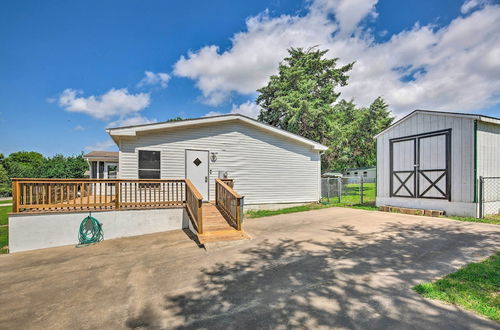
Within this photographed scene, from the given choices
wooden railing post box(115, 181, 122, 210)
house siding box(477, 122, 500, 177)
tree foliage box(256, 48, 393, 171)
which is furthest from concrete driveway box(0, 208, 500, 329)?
tree foliage box(256, 48, 393, 171)

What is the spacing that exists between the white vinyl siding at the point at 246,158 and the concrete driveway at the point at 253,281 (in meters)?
3.67

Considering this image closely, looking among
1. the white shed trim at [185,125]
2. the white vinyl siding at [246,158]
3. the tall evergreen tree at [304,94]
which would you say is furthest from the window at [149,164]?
the tall evergreen tree at [304,94]

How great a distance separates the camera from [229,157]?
1005 cm

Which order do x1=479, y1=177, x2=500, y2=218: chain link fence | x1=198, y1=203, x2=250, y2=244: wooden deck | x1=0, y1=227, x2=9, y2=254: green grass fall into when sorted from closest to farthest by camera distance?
x1=198, y1=203, x2=250, y2=244: wooden deck, x1=0, y1=227, x2=9, y2=254: green grass, x1=479, y1=177, x2=500, y2=218: chain link fence

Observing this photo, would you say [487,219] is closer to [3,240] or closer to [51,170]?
[3,240]

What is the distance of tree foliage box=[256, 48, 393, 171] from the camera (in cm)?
2073

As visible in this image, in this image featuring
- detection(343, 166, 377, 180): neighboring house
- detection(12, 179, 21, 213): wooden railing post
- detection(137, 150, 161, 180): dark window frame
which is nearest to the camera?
detection(12, 179, 21, 213): wooden railing post

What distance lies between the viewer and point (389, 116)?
35.4 metres

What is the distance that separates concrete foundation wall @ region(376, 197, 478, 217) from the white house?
346 cm

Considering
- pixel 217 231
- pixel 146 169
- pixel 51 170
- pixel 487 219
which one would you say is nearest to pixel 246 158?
pixel 146 169

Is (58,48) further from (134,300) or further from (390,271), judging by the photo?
(390,271)

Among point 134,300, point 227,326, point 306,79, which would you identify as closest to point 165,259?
point 134,300

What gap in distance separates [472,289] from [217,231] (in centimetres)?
482

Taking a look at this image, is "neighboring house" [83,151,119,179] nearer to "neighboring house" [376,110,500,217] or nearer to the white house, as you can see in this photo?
the white house
